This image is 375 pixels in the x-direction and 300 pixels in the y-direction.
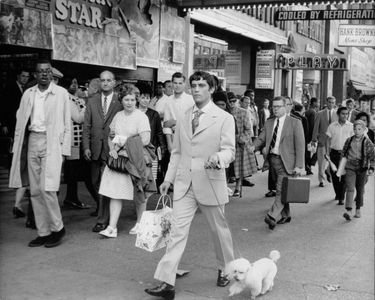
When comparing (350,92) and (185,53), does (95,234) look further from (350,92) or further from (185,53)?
(350,92)

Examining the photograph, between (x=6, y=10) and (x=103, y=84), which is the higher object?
(x=6, y=10)

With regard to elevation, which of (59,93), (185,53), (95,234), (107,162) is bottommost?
(95,234)

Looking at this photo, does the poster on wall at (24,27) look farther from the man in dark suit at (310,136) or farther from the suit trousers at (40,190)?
the man in dark suit at (310,136)

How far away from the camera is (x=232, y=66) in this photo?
22.7 meters

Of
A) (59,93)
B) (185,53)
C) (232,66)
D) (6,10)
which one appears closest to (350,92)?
(232,66)

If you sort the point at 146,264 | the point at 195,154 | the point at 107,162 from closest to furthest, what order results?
1. the point at 195,154
2. the point at 146,264
3. the point at 107,162

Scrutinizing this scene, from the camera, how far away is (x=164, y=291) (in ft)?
14.5

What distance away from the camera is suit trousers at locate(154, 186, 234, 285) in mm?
4434

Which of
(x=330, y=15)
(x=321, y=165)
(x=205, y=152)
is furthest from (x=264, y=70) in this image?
(x=205, y=152)

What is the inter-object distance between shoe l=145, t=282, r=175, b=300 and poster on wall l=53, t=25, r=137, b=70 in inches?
276

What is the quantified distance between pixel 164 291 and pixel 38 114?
257 centimetres

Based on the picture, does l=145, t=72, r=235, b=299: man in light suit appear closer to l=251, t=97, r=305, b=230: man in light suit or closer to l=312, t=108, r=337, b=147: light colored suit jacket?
l=251, t=97, r=305, b=230: man in light suit

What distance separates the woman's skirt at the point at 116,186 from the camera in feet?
21.3

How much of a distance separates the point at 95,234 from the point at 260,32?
15542 millimetres
